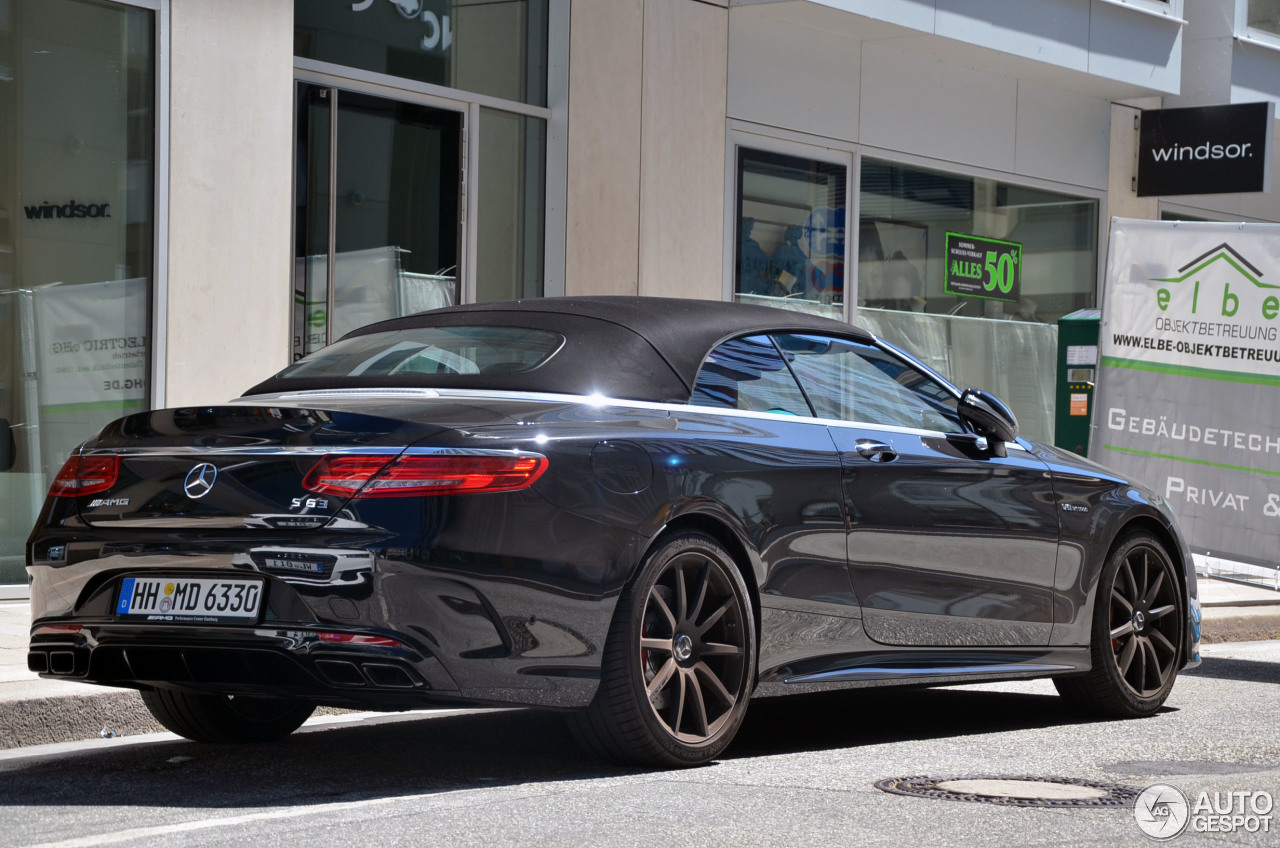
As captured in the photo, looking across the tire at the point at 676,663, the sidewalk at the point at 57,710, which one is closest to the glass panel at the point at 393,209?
the sidewalk at the point at 57,710

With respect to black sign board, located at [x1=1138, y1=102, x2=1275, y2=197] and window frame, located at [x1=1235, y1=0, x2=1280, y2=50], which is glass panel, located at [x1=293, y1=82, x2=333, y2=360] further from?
window frame, located at [x1=1235, y1=0, x2=1280, y2=50]

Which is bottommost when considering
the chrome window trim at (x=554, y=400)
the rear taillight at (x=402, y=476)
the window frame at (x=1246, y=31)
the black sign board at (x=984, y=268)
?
the rear taillight at (x=402, y=476)

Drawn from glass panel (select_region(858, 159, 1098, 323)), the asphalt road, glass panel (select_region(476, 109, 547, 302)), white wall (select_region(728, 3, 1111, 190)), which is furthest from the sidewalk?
glass panel (select_region(858, 159, 1098, 323))

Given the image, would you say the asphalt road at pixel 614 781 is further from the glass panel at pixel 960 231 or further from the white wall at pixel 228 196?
the glass panel at pixel 960 231

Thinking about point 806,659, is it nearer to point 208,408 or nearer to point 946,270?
point 208,408

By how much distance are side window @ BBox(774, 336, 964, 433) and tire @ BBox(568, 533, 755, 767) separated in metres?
0.92

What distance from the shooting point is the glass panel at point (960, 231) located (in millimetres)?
15930

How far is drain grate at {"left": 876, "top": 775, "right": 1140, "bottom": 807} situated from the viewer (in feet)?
16.5

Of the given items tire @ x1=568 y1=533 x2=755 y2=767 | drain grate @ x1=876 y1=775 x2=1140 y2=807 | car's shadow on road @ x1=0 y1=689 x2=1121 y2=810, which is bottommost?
car's shadow on road @ x1=0 y1=689 x2=1121 y2=810

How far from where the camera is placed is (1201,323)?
9.67m

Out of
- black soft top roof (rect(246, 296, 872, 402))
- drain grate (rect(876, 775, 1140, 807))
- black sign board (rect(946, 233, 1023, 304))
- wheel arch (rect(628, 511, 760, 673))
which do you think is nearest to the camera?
drain grate (rect(876, 775, 1140, 807))

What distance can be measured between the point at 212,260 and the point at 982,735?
5.80 m

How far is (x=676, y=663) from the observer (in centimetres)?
539

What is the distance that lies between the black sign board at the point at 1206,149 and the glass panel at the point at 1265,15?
1.27 meters
